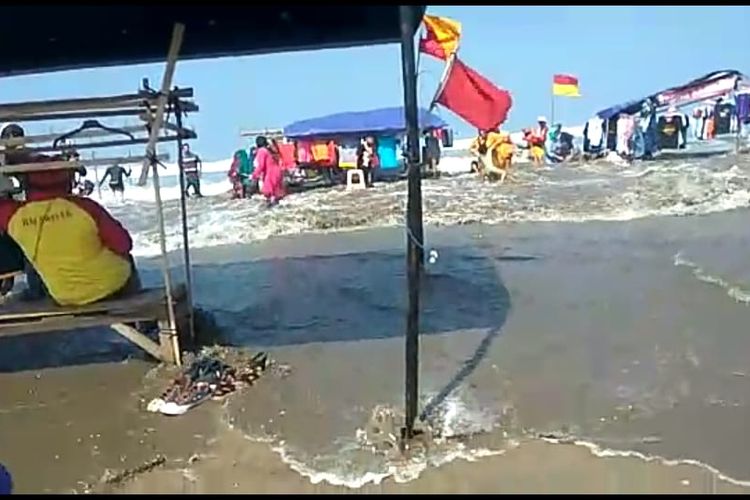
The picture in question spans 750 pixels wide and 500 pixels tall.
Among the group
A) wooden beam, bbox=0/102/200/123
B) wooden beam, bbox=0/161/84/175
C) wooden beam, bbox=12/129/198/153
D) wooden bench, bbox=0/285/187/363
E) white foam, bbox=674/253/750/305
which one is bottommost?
white foam, bbox=674/253/750/305

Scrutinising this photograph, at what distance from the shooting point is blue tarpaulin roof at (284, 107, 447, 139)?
3055 cm

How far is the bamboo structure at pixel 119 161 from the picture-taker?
5.84 metres

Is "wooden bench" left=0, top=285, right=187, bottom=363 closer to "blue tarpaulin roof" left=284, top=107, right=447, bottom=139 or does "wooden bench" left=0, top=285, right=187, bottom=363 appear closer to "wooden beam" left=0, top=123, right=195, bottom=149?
"wooden beam" left=0, top=123, right=195, bottom=149

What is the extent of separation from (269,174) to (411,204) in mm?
18559

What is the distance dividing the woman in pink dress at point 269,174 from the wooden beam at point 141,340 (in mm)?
15638

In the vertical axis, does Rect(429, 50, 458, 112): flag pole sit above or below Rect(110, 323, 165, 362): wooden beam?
above

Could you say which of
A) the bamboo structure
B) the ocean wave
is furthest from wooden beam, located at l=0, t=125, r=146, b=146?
the ocean wave

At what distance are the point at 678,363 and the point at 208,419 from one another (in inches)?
130

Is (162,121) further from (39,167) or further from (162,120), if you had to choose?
(39,167)

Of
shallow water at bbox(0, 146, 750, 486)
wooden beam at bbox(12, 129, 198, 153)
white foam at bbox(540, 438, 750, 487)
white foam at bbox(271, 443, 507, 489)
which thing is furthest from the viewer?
wooden beam at bbox(12, 129, 198, 153)

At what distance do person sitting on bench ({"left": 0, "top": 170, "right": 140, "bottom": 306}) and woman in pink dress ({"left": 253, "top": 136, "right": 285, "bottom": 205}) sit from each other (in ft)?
51.6

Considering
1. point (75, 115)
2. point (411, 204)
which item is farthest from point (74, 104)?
point (411, 204)

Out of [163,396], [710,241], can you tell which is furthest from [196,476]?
[710,241]

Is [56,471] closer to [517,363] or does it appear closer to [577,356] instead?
[517,363]
